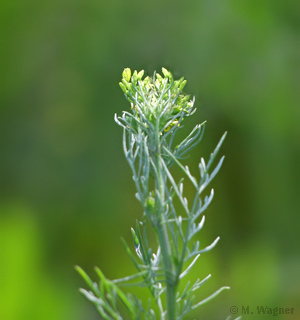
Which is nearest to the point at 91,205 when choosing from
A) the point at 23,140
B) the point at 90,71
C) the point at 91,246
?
the point at 91,246

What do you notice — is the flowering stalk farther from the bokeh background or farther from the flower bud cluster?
the bokeh background

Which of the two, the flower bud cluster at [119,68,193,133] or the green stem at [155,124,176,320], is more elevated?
the flower bud cluster at [119,68,193,133]

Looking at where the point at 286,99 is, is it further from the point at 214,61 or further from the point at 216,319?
the point at 216,319

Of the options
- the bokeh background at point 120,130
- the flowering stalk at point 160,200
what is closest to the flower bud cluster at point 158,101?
the flowering stalk at point 160,200

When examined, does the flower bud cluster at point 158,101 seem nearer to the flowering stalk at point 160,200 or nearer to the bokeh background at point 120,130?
the flowering stalk at point 160,200

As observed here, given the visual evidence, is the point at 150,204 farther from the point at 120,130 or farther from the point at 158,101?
the point at 120,130

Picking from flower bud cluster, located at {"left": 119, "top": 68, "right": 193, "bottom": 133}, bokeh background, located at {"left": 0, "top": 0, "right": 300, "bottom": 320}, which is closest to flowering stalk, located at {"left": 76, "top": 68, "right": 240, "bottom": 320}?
flower bud cluster, located at {"left": 119, "top": 68, "right": 193, "bottom": 133}
